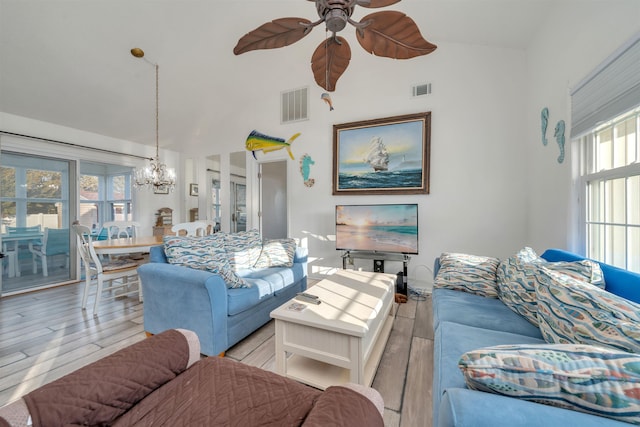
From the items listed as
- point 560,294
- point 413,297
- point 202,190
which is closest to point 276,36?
point 560,294

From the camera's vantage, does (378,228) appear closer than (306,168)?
Yes

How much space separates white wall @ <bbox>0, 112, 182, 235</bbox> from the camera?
334 cm

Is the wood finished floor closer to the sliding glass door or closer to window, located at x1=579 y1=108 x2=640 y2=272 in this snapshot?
the sliding glass door

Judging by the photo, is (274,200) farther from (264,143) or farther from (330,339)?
(330,339)

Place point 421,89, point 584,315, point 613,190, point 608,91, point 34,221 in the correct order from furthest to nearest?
1. point 34,221
2. point 421,89
3. point 613,190
4. point 608,91
5. point 584,315

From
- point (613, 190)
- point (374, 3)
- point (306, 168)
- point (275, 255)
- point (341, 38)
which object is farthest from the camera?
point (306, 168)

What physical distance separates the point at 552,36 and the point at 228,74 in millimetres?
3870

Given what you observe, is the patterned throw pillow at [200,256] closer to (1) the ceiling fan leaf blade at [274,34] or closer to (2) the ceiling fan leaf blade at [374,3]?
(1) the ceiling fan leaf blade at [274,34]

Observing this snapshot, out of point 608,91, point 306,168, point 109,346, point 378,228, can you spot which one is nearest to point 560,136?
point 608,91

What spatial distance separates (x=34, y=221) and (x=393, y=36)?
507 centimetres

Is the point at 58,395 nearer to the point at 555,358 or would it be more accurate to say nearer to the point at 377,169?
the point at 555,358

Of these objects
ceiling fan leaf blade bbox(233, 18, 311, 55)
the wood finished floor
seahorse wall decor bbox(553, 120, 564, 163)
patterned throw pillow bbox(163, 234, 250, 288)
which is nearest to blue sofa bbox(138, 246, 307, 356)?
patterned throw pillow bbox(163, 234, 250, 288)

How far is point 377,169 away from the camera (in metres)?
3.59

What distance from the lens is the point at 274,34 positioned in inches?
57.9
